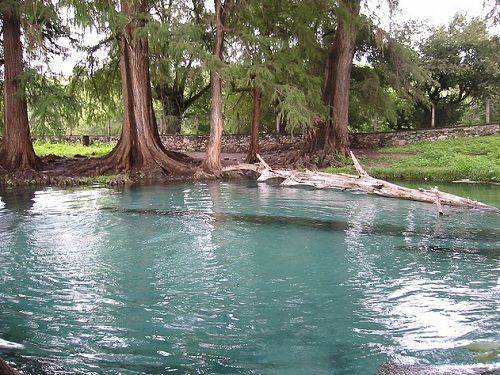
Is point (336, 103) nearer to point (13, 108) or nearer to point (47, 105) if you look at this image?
point (47, 105)

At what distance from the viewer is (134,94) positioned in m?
20.8

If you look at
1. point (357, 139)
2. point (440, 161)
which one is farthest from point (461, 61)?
point (440, 161)

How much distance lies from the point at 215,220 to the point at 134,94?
1041cm

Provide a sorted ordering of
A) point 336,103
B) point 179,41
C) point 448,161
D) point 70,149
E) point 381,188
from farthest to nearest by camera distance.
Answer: point 70,149 < point 336,103 < point 448,161 < point 179,41 < point 381,188

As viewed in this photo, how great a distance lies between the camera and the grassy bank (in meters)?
18.7

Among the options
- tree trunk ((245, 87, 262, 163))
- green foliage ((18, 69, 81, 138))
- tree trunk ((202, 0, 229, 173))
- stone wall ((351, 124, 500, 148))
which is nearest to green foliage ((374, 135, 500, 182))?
stone wall ((351, 124, 500, 148))

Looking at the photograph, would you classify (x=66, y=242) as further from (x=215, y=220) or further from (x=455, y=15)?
(x=455, y=15)

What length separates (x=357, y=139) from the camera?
28.2 m

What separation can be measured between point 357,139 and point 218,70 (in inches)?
457

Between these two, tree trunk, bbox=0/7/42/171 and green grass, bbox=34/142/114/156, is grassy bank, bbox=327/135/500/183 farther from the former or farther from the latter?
green grass, bbox=34/142/114/156

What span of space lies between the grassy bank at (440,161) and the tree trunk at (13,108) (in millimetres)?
11639

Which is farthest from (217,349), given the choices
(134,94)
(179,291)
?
(134,94)

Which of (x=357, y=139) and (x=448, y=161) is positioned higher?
(x=357, y=139)

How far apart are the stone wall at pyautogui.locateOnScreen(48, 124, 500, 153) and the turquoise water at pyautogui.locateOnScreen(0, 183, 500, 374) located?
1501 cm
